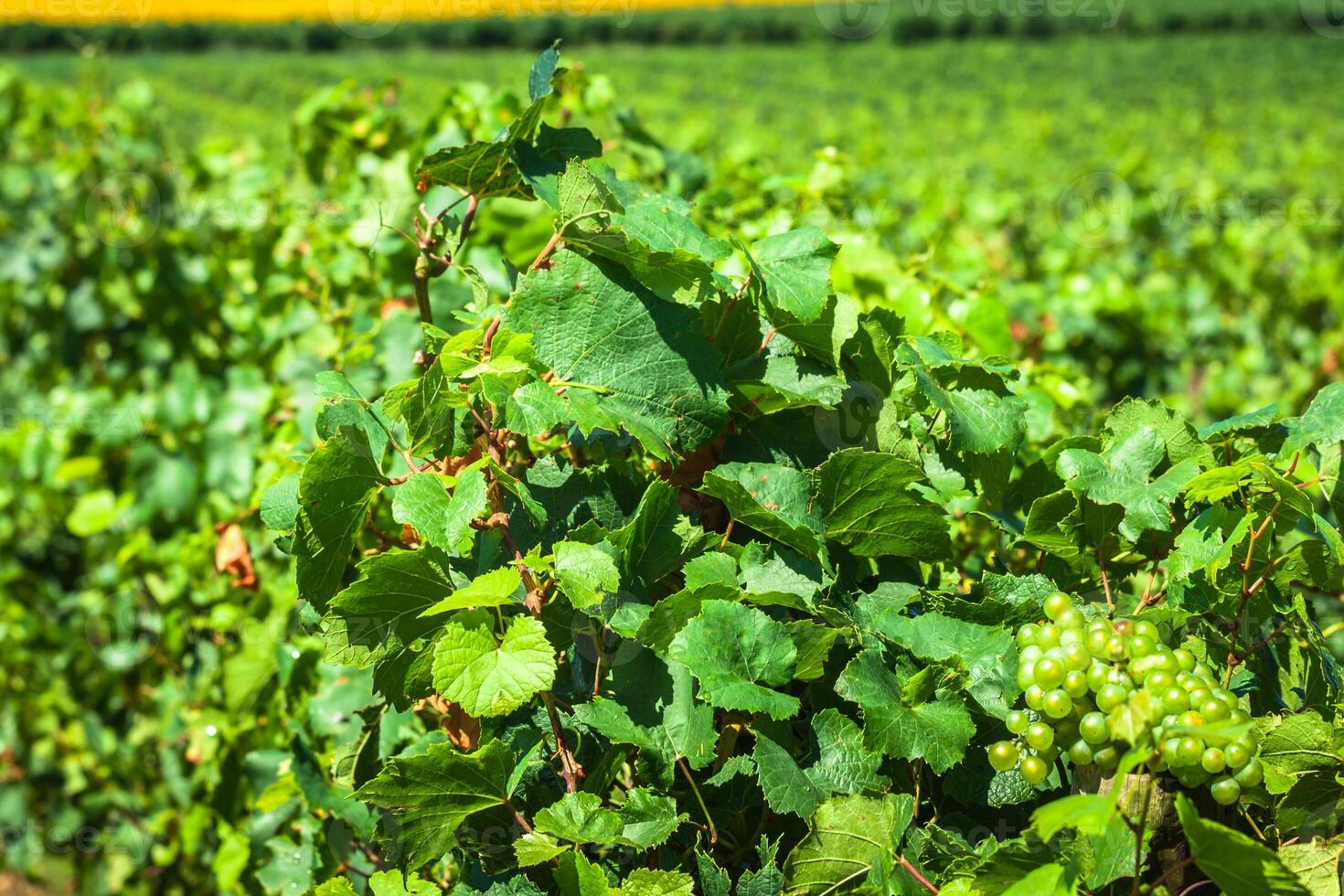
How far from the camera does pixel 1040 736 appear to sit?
939mm

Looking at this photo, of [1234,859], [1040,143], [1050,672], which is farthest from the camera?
[1040,143]

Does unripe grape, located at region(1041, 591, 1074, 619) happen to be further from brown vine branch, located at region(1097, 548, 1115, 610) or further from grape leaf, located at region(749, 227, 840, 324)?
grape leaf, located at region(749, 227, 840, 324)

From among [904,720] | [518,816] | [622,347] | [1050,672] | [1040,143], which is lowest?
[1040,143]

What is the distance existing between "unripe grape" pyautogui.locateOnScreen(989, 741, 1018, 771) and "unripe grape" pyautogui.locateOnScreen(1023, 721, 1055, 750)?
0.02m

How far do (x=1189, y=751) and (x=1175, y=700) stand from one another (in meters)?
0.04

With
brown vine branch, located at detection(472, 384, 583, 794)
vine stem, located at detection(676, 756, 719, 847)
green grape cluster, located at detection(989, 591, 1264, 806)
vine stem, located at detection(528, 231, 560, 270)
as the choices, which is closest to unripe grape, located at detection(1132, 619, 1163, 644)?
green grape cluster, located at detection(989, 591, 1264, 806)

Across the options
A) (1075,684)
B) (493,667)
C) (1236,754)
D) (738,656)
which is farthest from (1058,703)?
(493,667)

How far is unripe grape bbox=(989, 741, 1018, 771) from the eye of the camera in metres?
0.96

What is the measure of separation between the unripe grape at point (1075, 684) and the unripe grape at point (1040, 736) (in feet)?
0.14

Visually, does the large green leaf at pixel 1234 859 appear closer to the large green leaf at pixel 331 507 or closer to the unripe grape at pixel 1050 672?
the unripe grape at pixel 1050 672

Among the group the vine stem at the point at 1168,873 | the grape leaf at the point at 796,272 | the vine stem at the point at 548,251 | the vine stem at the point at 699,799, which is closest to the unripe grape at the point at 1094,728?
the vine stem at the point at 1168,873

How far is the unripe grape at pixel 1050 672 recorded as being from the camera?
913mm

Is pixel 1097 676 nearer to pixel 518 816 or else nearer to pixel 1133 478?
pixel 1133 478

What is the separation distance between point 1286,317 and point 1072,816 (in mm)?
5266
